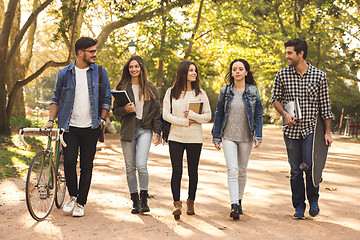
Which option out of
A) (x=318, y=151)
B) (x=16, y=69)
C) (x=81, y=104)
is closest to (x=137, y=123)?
(x=81, y=104)

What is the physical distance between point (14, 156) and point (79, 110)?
6.38m

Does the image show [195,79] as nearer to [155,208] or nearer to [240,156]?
[240,156]

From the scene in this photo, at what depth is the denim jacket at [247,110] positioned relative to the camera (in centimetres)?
579

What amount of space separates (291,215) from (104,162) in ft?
21.2

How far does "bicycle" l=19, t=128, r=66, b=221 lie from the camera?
5266 mm

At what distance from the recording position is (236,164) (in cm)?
576

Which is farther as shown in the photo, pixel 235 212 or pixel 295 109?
pixel 295 109

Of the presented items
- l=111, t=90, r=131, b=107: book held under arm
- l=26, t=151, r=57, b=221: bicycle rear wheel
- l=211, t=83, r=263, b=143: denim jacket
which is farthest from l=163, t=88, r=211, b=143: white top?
l=26, t=151, r=57, b=221: bicycle rear wheel

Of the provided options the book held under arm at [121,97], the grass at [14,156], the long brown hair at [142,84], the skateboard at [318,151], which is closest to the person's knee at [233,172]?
the skateboard at [318,151]

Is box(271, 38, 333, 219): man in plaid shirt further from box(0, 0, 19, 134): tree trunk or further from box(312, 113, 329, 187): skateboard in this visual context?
box(0, 0, 19, 134): tree trunk

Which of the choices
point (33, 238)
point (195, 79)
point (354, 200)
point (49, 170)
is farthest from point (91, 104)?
point (354, 200)

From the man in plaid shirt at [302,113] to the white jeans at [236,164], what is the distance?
54 centimetres

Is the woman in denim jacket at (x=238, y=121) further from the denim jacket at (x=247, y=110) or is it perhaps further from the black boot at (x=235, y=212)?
the black boot at (x=235, y=212)

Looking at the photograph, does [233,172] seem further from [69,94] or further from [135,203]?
[69,94]
